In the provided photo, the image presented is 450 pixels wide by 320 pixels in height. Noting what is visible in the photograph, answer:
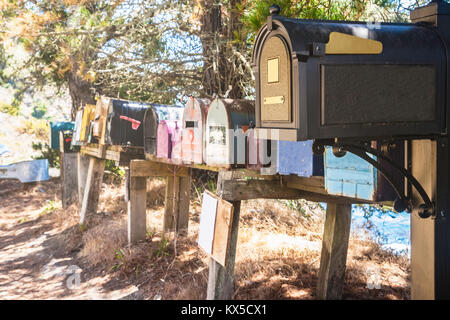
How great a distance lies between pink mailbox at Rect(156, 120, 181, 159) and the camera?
11.4 ft

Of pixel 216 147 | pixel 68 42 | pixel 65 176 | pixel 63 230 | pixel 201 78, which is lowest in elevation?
pixel 63 230

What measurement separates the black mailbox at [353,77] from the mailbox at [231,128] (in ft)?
2.99

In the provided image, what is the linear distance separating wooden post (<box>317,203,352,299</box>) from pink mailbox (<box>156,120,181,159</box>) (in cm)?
126

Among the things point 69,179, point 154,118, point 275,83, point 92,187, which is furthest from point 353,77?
point 69,179

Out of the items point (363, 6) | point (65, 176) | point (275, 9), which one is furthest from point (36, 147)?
point (275, 9)

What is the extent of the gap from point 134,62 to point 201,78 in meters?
0.79

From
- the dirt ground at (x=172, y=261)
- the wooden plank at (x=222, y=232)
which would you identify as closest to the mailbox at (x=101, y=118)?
the dirt ground at (x=172, y=261)

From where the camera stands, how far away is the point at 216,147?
2.74 m

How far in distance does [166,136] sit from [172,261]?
110 cm

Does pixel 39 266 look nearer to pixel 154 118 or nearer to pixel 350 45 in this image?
pixel 154 118

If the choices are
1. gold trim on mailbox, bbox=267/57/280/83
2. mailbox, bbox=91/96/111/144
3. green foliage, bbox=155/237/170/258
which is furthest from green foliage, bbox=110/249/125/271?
gold trim on mailbox, bbox=267/57/280/83

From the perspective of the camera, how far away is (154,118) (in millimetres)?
3904

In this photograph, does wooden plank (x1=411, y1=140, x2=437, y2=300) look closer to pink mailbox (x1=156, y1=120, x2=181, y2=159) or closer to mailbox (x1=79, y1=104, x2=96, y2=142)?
pink mailbox (x1=156, y1=120, x2=181, y2=159)
